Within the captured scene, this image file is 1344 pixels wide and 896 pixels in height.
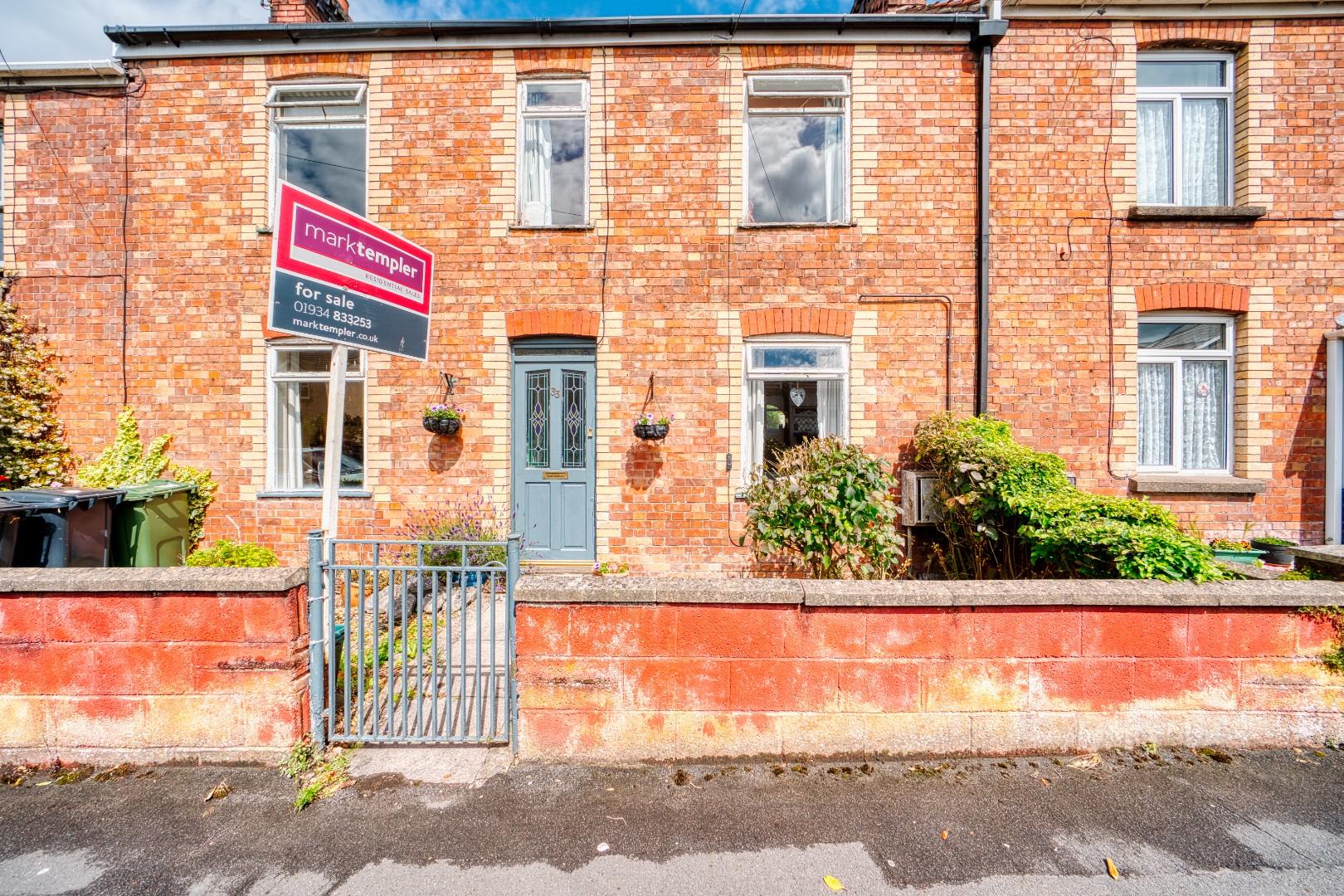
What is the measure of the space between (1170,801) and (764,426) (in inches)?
176

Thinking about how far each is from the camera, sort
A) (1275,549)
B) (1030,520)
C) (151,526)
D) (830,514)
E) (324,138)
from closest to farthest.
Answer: (1030,520) → (830,514) → (151,526) → (1275,549) → (324,138)

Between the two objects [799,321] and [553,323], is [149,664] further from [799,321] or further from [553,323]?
[799,321]

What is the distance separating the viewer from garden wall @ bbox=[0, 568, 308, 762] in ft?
9.86

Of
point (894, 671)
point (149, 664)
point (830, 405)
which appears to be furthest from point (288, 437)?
point (894, 671)

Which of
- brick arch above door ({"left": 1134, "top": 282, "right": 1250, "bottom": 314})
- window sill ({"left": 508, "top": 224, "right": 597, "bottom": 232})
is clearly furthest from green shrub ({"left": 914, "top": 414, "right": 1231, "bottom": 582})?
window sill ({"left": 508, "top": 224, "right": 597, "bottom": 232})

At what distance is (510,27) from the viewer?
6.28 metres

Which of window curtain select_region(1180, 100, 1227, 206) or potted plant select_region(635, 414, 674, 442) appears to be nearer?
potted plant select_region(635, 414, 674, 442)

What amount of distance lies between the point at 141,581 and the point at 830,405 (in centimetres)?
598

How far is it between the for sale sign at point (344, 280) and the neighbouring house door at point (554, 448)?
2451 mm

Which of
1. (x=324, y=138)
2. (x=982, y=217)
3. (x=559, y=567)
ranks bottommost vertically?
(x=559, y=567)

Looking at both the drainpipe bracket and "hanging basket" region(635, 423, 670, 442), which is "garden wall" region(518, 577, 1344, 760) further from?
the drainpipe bracket

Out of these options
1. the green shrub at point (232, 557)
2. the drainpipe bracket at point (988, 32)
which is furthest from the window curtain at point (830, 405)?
the green shrub at point (232, 557)

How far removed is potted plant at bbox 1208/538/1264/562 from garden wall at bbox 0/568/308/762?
836 centimetres

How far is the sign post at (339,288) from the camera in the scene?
10.2 ft
